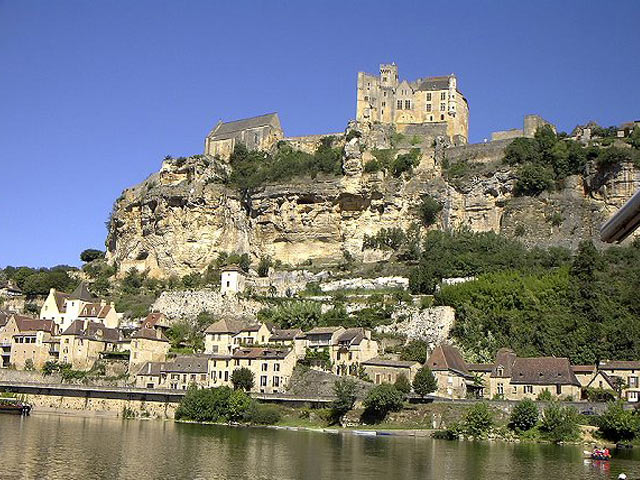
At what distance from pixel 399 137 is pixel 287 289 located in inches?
964

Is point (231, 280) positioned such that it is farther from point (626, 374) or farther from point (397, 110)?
point (626, 374)

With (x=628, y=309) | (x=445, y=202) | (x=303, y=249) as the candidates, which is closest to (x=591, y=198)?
(x=445, y=202)

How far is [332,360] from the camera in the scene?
185ft

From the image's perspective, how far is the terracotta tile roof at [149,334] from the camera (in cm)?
6225

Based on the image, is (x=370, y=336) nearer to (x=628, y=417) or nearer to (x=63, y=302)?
(x=628, y=417)

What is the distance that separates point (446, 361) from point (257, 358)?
13165mm

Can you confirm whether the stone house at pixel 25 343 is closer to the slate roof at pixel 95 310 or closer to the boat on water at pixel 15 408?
the slate roof at pixel 95 310

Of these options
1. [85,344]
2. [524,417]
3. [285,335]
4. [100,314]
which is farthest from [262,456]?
[100,314]

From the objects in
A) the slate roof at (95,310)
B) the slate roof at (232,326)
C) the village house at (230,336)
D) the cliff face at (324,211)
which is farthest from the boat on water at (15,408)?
the cliff face at (324,211)

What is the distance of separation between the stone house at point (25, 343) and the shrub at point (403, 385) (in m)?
30.1

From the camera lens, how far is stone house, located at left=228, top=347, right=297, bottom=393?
55.9m

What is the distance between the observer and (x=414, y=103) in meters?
90.5

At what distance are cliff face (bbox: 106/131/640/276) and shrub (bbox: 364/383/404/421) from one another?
28.2m

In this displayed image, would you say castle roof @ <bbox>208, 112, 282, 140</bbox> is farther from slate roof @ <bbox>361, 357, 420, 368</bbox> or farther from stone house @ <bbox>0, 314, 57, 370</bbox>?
slate roof @ <bbox>361, 357, 420, 368</bbox>
